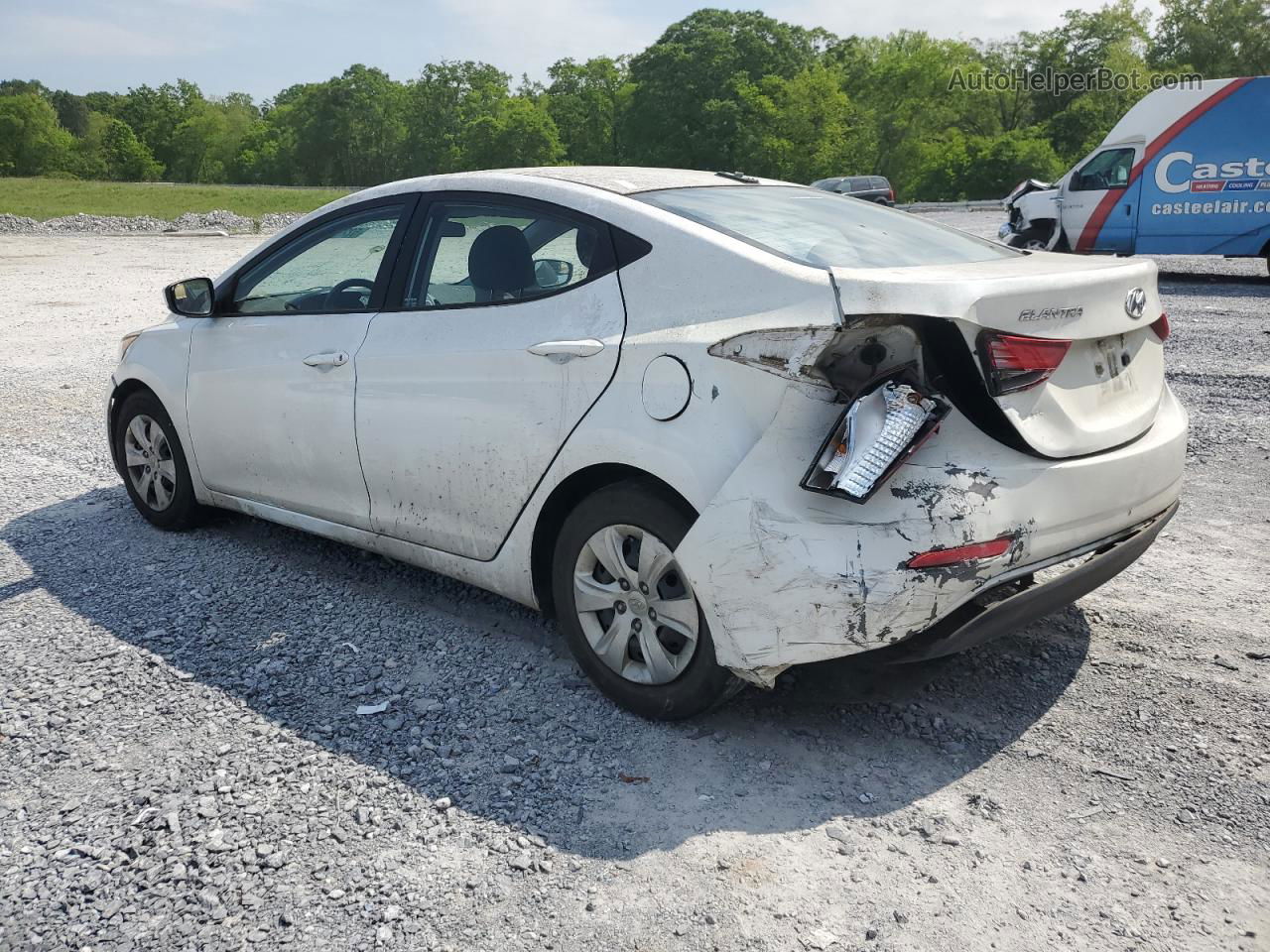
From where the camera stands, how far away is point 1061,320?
3117 millimetres

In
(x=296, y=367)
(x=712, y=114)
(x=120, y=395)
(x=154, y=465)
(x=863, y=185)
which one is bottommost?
(x=154, y=465)

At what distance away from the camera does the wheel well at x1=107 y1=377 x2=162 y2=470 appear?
17.8ft

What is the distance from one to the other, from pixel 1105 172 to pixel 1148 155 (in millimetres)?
657

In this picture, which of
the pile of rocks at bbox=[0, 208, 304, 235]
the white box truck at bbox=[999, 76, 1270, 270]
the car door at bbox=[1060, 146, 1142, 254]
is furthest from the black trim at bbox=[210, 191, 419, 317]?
the pile of rocks at bbox=[0, 208, 304, 235]

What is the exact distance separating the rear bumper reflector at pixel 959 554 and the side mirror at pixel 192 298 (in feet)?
11.7

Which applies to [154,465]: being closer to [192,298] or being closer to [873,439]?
[192,298]

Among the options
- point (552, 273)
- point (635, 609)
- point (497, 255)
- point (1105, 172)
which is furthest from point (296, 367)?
point (1105, 172)

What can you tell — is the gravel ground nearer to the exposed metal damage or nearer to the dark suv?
the exposed metal damage

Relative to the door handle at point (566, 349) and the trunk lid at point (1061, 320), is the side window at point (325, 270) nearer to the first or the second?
the door handle at point (566, 349)

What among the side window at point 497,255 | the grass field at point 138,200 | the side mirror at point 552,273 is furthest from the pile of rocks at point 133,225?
the side mirror at point 552,273

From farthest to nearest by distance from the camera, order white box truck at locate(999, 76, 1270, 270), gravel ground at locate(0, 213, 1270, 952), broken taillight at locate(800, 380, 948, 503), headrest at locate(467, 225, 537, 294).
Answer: white box truck at locate(999, 76, 1270, 270)
headrest at locate(467, 225, 537, 294)
broken taillight at locate(800, 380, 948, 503)
gravel ground at locate(0, 213, 1270, 952)

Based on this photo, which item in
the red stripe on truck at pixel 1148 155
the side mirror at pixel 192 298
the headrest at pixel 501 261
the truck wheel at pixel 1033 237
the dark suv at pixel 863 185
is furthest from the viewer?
the dark suv at pixel 863 185

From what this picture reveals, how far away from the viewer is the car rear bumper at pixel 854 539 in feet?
9.37

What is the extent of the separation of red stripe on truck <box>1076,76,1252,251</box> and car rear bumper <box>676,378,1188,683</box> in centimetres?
1609
